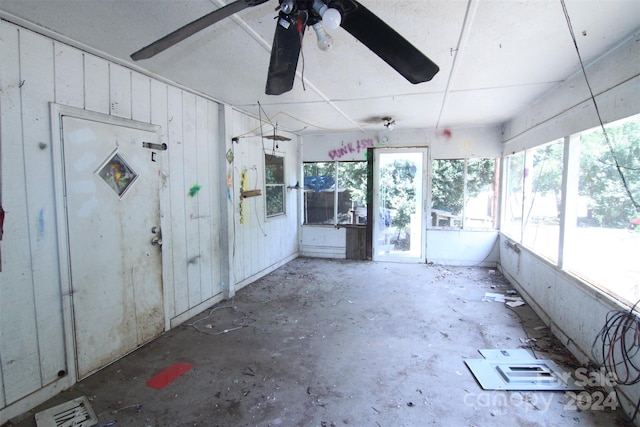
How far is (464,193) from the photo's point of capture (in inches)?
222

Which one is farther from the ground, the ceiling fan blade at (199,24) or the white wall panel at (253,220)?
the ceiling fan blade at (199,24)

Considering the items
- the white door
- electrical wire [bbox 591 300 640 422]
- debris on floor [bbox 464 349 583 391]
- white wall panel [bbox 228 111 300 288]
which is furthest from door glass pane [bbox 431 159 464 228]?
the white door

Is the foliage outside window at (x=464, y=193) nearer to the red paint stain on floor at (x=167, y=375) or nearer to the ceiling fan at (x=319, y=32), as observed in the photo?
the ceiling fan at (x=319, y=32)

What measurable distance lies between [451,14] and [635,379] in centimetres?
248

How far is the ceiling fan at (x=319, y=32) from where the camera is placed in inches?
52.2

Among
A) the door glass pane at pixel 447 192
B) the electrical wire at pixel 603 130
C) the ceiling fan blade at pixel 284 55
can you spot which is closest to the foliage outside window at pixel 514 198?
the door glass pane at pixel 447 192

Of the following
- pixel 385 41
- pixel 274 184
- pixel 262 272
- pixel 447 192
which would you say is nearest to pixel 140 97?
pixel 385 41

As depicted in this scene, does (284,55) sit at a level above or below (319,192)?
above

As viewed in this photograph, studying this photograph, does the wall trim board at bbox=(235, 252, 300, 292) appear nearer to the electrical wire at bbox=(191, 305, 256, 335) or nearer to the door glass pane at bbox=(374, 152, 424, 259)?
the electrical wire at bbox=(191, 305, 256, 335)

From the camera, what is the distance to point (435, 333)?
317cm

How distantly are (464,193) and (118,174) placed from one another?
16.9 feet

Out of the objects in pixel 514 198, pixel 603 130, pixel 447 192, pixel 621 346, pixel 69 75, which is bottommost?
pixel 621 346

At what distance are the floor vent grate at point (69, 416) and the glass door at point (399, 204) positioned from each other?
4.80m

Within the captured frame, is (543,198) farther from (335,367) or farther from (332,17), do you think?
(332,17)
